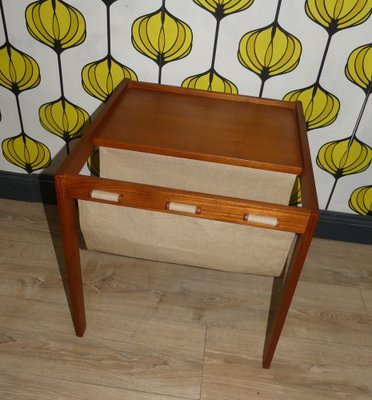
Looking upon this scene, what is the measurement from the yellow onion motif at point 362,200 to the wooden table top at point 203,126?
47 centimetres

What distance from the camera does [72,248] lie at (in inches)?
36.0

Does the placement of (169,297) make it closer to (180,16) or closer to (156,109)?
(156,109)

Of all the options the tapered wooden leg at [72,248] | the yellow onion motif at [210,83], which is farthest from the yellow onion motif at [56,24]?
the tapered wooden leg at [72,248]

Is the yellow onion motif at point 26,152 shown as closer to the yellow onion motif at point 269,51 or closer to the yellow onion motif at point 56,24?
the yellow onion motif at point 56,24

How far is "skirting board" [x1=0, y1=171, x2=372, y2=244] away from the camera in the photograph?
148 centimetres

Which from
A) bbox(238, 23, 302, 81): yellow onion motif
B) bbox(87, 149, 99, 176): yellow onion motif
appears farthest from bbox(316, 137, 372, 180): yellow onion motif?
bbox(87, 149, 99, 176): yellow onion motif

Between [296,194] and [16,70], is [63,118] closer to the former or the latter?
[16,70]

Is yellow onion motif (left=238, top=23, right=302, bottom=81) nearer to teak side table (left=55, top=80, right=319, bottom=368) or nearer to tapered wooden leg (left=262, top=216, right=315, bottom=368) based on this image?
teak side table (left=55, top=80, right=319, bottom=368)

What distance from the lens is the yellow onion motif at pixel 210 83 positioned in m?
1.24

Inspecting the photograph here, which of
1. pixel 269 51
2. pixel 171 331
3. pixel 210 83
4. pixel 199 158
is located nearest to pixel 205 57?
pixel 210 83

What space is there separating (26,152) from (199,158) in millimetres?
854

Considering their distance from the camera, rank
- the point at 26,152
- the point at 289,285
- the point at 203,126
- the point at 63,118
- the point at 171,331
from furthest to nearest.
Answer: the point at 26,152
the point at 63,118
the point at 171,331
the point at 203,126
the point at 289,285

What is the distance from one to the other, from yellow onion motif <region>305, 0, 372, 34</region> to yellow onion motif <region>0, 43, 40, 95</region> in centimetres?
86

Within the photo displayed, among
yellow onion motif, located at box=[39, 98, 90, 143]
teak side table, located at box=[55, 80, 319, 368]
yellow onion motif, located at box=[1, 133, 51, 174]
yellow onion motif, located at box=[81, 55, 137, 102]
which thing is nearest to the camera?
teak side table, located at box=[55, 80, 319, 368]
